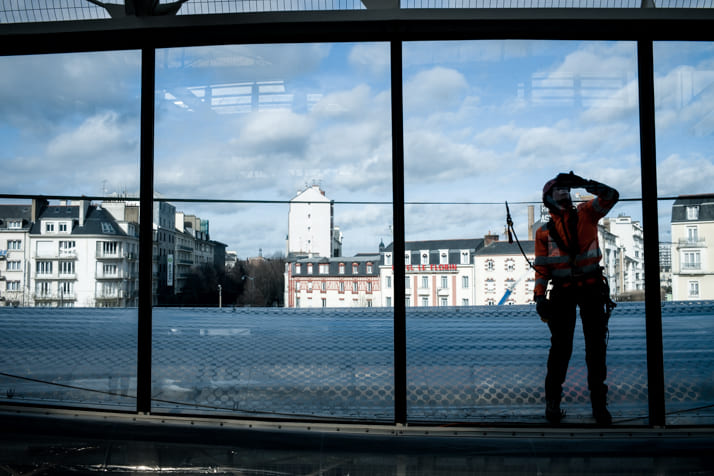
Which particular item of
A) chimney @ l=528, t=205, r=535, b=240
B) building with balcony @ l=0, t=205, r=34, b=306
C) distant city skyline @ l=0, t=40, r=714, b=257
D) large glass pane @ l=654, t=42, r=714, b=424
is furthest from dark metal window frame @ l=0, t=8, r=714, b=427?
building with balcony @ l=0, t=205, r=34, b=306

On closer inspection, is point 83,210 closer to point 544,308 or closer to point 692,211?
point 544,308

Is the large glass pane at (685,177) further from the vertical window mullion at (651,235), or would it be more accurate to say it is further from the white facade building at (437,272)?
the white facade building at (437,272)

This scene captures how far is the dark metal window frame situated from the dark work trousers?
252 millimetres

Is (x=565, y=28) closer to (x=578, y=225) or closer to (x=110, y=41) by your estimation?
(x=578, y=225)

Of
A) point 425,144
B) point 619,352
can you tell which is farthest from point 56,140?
point 619,352

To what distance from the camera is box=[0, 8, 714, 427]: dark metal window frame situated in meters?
2.87

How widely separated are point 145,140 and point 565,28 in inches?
103

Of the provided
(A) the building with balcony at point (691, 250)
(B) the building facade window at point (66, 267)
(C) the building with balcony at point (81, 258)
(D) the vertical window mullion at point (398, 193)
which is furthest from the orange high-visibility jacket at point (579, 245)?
(B) the building facade window at point (66, 267)

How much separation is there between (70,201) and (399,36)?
248 cm

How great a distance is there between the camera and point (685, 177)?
3.03m

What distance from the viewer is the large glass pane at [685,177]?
9.75ft

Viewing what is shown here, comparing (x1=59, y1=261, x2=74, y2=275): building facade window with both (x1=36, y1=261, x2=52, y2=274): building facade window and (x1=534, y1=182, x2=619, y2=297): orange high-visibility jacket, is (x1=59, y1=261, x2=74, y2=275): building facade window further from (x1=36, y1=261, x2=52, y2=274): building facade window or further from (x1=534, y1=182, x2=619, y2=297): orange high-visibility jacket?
(x1=534, y1=182, x2=619, y2=297): orange high-visibility jacket

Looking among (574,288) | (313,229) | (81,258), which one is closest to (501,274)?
(574,288)

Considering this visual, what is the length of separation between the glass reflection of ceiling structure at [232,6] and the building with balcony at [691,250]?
1141 mm
